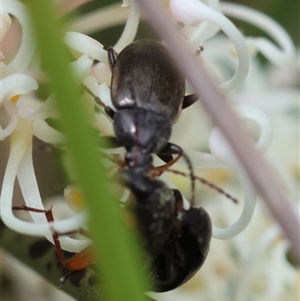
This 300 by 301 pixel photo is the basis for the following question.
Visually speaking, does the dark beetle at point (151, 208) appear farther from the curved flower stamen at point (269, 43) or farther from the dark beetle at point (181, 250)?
the curved flower stamen at point (269, 43)

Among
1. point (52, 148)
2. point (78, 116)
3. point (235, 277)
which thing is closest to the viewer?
point (78, 116)

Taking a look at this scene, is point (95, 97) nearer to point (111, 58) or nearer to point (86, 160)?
point (111, 58)

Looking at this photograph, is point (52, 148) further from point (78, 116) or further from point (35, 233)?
point (78, 116)

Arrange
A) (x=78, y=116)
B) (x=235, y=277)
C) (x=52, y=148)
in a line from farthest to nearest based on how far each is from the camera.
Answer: (x=235, y=277) < (x=52, y=148) < (x=78, y=116)

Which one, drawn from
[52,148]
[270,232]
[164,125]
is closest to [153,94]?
[164,125]

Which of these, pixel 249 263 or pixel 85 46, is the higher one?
pixel 85 46

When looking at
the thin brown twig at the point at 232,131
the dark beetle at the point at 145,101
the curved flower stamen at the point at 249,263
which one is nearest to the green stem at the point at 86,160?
the thin brown twig at the point at 232,131

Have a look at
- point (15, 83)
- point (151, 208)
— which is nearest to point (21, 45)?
point (15, 83)
